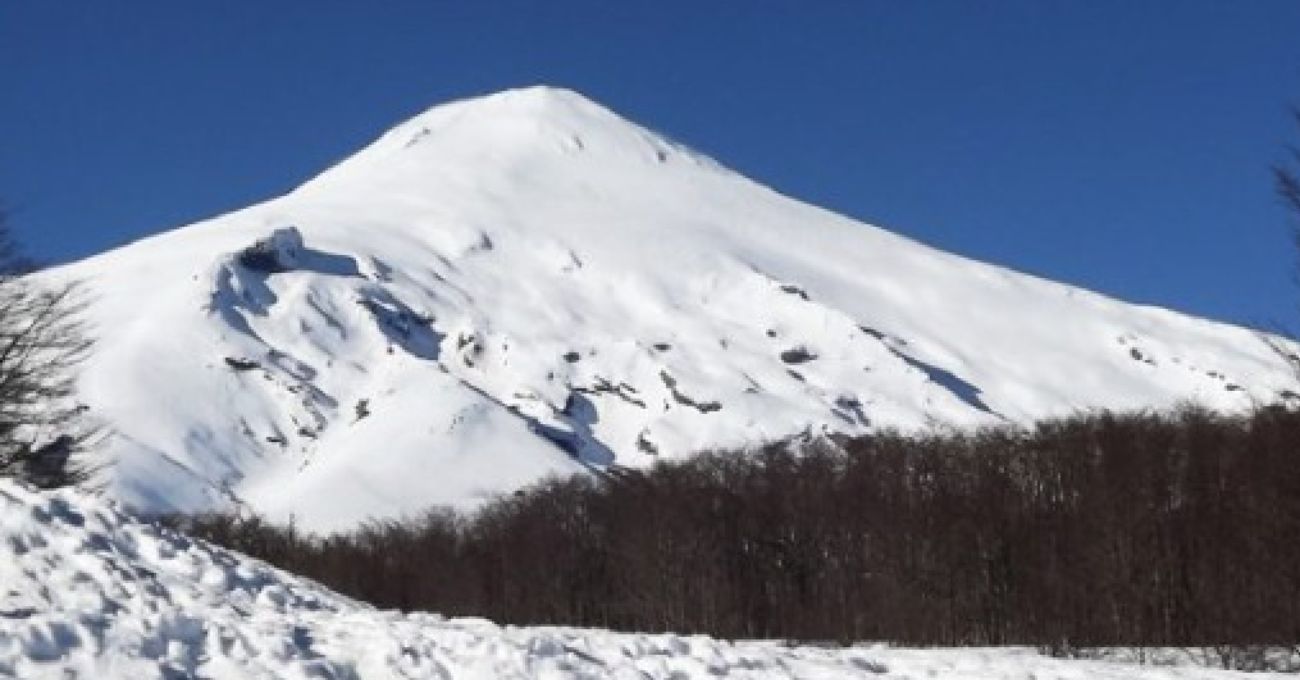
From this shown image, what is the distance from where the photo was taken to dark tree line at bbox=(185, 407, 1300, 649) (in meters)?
40.1

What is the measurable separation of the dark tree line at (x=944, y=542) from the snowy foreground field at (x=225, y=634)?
21.0 m

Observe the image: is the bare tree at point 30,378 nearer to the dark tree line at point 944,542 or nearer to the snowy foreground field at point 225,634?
the snowy foreground field at point 225,634

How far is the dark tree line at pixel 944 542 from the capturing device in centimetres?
4009

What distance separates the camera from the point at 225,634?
37.2 ft

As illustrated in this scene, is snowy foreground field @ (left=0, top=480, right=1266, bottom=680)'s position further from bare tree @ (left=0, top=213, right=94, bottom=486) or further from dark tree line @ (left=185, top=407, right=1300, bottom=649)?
dark tree line @ (left=185, top=407, right=1300, bottom=649)

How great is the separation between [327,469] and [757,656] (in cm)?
17463

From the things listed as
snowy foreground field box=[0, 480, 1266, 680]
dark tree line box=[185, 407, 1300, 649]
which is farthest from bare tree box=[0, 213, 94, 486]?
dark tree line box=[185, 407, 1300, 649]

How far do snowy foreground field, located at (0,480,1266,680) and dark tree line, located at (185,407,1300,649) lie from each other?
21.0 metres

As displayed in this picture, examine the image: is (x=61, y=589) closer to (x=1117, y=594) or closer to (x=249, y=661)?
(x=249, y=661)

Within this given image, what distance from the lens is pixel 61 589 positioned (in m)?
11.8

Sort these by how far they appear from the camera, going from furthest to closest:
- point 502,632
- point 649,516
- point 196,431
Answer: point 196,431
point 649,516
point 502,632

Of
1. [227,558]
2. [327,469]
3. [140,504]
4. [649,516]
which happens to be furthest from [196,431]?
[227,558]

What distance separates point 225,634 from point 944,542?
3897 centimetres

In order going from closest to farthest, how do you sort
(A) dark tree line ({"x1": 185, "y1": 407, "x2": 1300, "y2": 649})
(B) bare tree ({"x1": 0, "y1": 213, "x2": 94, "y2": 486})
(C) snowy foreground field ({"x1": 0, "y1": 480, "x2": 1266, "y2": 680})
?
1. (C) snowy foreground field ({"x1": 0, "y1": 480, "x2": 1266, "y2": 680})
2. (B) bare tree ({"x1": 0, "y1": 213, "x2": 94, "y2": 486})
3. (A) dark tree line ({"x1": 185, "y1": 407, "x2": 1300, "y2": 649})
